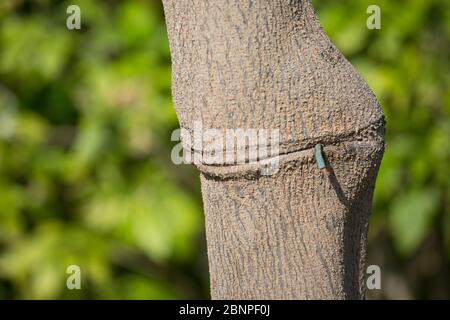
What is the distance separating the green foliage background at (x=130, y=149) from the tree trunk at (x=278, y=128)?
78 centimetres

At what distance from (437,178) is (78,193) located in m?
0.75

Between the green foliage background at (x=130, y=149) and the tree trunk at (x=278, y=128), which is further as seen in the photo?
the green foliage background at (x=130, y=149)

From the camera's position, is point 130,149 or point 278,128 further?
point 130,149

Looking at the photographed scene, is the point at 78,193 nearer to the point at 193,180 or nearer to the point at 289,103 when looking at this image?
the point at 193,180

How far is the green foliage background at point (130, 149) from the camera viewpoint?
1.35 meters

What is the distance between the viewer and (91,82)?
4.77 feet

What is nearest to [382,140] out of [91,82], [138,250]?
[91,82]

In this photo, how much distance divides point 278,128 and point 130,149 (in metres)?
0.99

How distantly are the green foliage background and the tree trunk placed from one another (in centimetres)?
78

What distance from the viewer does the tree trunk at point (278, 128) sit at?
54 centimetres

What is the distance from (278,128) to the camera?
0.54 m

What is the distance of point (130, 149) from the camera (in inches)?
59.1
